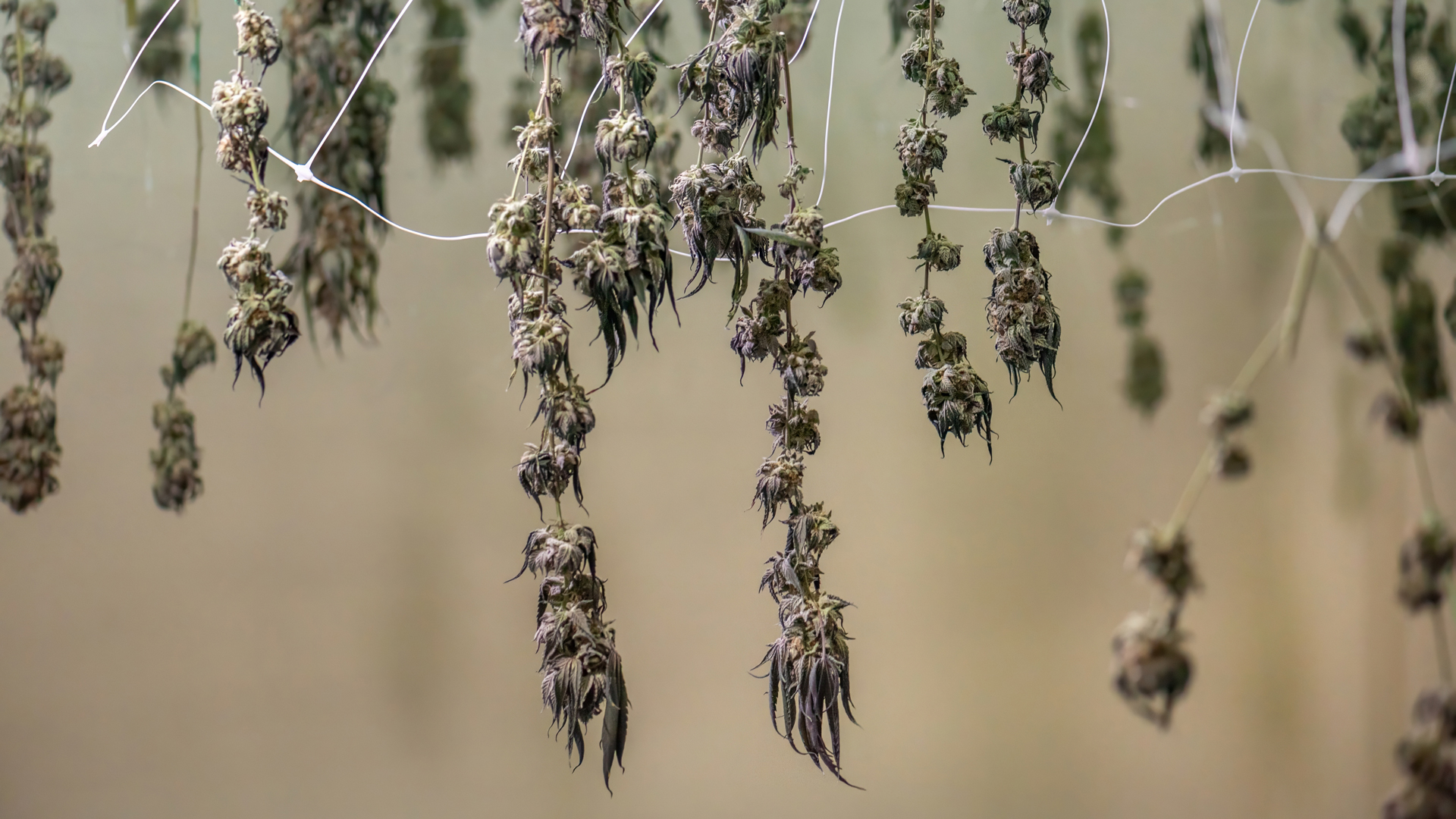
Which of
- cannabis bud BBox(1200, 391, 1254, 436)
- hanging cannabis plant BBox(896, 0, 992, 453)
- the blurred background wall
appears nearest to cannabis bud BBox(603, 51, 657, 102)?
hanging cannabis plant BBox(896, 0, 992, 453)

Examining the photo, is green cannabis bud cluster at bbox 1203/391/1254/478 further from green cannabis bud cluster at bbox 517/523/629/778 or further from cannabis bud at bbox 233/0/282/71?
cannabis bud at bbox 233/0/282/71

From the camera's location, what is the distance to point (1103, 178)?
4.98 ft

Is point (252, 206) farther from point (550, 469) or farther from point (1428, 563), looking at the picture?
point (1428, 563)

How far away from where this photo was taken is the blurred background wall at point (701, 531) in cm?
163

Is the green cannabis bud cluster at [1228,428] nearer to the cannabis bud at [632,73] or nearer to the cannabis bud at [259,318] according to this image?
the cannabis bud at [632,73]

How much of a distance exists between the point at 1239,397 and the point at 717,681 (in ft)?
4.38

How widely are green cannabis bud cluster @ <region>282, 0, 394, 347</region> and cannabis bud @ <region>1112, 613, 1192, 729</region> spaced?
1.11m

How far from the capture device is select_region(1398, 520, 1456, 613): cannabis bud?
1.84 feet

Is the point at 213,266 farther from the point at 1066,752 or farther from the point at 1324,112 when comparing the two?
the point at 1324,112

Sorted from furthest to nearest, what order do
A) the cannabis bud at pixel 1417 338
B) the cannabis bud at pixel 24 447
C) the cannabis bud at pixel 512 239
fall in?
the cannabis bud at pixel 24 447
the cannabis bud at pixel 1417 338
the cannabis bud at pixel 512 239

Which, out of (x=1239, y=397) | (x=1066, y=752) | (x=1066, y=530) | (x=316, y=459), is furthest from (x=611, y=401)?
(x=1239, y=397)

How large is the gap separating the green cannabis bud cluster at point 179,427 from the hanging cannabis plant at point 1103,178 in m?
1.23

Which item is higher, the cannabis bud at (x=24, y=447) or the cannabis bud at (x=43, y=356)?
the cannabis bud at (x=43, y=356)

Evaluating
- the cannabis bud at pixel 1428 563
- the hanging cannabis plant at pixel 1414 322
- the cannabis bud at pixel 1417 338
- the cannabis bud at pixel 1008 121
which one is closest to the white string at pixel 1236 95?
the hanging cannabis plant at pixel 1414 322
